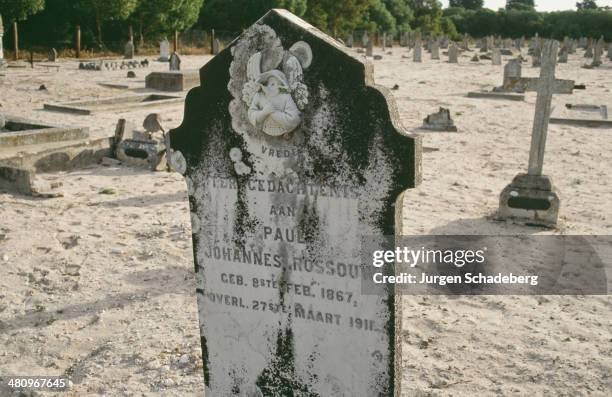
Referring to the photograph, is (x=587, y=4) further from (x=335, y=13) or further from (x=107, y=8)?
(x=107, y=8)

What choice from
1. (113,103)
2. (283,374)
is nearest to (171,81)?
(113,103)

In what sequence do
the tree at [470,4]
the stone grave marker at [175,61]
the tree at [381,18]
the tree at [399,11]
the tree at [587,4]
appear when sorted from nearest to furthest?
the stone grave marker at [175,61] → the tree at [381,18] → the tree at [399,11] → the tree at [587,4] → the tree at [470,4]

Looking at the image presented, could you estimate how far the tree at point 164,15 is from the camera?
38812 millimetres

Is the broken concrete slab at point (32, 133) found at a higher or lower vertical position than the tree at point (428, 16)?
lower

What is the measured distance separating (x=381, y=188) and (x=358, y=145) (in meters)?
0.24

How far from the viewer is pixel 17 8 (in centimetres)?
3027

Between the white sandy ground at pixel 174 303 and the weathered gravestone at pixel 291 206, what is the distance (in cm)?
90

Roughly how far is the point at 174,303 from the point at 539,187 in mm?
4783

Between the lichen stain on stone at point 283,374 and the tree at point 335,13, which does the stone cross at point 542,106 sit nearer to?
the lichen stain on stone at point 283,374

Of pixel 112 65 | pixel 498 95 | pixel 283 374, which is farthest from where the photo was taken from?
pixel 112 65

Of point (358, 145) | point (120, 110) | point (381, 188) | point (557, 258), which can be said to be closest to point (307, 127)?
point (358, 145)

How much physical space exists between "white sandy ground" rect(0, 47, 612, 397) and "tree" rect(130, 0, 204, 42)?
31.4 meters

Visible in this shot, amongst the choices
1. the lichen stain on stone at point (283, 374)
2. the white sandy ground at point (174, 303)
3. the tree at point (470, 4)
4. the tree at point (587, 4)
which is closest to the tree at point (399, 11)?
the tree at point (470, 4)

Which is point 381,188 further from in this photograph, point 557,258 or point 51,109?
point 51,109
